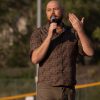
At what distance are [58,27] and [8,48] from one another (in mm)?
28664

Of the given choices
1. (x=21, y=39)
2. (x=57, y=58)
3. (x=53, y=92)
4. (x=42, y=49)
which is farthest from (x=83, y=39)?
(x=21, y=39)

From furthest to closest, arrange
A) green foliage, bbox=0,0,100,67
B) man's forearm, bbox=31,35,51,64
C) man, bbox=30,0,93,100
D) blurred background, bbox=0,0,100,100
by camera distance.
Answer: green foliage, bbox=0,0,100,67 < blurred background, bbox=0,0,100,100 < man, bbox=30,0,93,100 < man's forearm, bbox=31,35,51,64

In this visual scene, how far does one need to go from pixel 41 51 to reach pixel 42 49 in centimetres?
3

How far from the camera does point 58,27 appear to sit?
605 cm

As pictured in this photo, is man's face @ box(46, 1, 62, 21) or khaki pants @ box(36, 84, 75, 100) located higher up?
man's face @ box(46, 1, 62, 21)

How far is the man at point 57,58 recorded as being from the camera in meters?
5.98

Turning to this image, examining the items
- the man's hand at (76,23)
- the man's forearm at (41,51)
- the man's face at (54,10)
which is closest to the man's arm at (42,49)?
the man's forearm at (41,51)

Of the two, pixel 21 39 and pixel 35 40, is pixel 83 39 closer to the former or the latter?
pixel 35 40

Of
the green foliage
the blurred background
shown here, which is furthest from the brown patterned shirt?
the green foliage

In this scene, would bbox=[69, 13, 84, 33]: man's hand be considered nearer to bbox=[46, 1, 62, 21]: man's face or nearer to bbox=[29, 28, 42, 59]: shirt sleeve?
bbox=[46, 1, 62, 21]: man's face

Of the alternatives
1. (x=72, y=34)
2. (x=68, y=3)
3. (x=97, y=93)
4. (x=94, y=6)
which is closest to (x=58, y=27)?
(x=72, y=34)

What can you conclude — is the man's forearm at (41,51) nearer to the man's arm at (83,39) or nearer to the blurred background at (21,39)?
the man's arm at (83,39)

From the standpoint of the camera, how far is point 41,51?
586 centimetres

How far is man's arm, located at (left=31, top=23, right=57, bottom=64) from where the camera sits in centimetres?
581
